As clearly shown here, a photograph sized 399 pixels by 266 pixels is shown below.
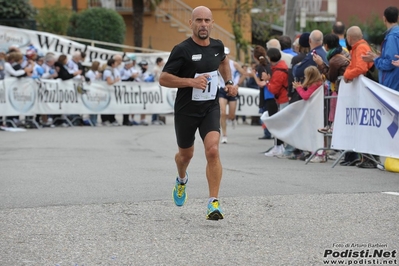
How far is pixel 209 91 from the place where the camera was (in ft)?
27.3

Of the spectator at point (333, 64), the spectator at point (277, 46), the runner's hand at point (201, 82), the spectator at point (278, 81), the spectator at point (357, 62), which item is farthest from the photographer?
the spectator at point (277, 46)

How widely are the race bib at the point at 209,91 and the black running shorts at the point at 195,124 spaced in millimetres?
171

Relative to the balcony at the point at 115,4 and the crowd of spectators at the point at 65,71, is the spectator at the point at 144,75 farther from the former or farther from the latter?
the balcony at the point at 115,4

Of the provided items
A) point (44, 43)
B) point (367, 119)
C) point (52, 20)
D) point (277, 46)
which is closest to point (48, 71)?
point (44, 43)

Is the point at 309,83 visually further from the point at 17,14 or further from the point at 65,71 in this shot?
the point at 17,14

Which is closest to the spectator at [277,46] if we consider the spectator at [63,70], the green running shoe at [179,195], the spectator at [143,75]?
the green running shoe at [179,195]

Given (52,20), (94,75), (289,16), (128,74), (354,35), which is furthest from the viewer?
(52,20)

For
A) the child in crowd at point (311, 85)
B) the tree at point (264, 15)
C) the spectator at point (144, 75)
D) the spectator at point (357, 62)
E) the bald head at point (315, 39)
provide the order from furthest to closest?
the tree at point (264, 15) < the spectator at point (144, 75) < the bald head at point (315, 39) < the child in crowd at point (311, 85) < the spectator at point (357, 62)

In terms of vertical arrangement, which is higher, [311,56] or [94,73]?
[311,56]

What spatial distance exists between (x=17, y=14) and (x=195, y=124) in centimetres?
2711

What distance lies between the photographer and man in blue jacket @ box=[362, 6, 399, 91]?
12.0 m

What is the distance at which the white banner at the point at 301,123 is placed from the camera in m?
14.0

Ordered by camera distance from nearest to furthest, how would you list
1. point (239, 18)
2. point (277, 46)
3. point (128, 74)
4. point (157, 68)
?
point (277, 46) < point (128, 74) < point (157, 68) < point (239, 18)

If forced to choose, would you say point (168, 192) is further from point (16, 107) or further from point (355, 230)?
point (16, 107)
